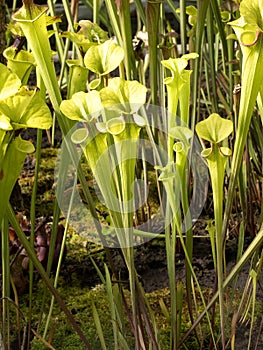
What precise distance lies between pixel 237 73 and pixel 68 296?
0.50 m

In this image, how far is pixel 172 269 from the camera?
26.9 inches

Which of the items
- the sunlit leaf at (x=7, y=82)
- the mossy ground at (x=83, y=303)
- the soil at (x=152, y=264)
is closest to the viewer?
the sunlit leaf at (x=7, y=82)

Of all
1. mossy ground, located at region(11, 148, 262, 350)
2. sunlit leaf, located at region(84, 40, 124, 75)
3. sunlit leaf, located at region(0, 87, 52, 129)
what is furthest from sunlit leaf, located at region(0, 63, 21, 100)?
mossy ground, located at region(11, 148, 262, 350)

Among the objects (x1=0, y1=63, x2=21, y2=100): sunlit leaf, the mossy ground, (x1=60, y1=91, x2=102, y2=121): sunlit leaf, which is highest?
(x1=0, y1=63, x2=21, y2=100): sunlit leaf

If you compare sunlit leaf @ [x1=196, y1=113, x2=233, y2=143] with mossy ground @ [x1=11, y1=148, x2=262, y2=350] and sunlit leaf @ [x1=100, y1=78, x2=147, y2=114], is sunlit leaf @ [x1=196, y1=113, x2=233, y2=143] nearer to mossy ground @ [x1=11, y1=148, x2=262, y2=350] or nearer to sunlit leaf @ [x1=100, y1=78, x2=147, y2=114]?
sunlit leaf @ [x1=100, y1=78, x2=147, y2=114]

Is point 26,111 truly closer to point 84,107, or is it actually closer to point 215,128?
point 84,107

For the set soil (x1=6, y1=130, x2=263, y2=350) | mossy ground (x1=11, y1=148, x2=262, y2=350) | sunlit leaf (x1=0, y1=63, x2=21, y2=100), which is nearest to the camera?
sunlit leaf (x1=0, y1=63, x2=21, y2=100)

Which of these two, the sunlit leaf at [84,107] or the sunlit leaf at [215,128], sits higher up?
the sunlit leaf at [84,107]

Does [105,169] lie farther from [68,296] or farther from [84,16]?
[84,16]

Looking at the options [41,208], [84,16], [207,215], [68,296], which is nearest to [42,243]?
[68,296]

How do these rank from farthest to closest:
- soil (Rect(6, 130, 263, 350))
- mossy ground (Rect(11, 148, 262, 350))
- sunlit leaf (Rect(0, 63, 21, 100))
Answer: soil (Rect(6, 130, 263, 350))
mossy ground (Rect(11, 148, 262, 350))
sunlit leaf (Rect(0, 63, 21, 100))

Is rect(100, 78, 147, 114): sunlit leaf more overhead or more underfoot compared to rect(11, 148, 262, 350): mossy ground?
more overhead

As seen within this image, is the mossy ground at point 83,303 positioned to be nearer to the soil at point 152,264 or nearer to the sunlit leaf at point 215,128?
the soil at point 152,264

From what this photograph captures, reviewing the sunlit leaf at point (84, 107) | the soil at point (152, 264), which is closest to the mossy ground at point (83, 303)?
the soil at point (152, 264)
